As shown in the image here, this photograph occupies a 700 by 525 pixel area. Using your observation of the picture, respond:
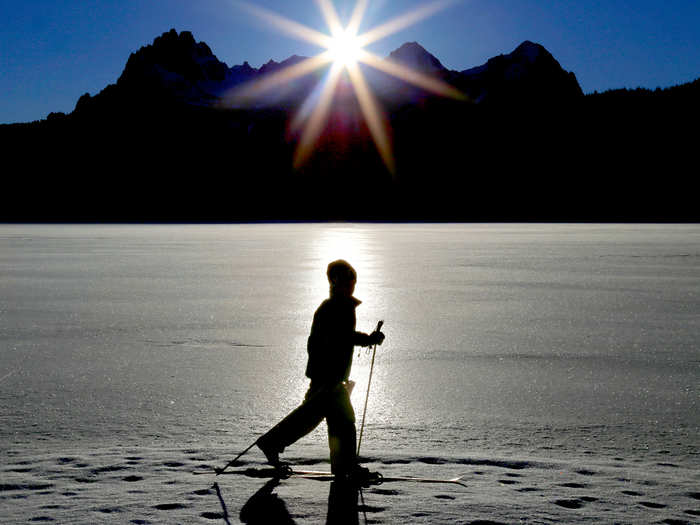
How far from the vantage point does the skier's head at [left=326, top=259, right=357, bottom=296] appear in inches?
176

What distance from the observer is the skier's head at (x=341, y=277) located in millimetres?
4477

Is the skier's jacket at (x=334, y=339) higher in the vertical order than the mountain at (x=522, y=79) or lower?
lower

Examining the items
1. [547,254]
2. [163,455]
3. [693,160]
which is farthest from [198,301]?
[693,160]

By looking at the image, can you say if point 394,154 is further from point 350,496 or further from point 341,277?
point 350,496

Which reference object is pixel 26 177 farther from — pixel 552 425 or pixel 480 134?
pixel 552 425

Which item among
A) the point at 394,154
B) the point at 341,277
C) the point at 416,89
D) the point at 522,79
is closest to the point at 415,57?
the point at 416,89

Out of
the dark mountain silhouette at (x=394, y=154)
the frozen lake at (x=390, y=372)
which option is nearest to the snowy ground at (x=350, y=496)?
the frozen lake at (x=390, y=372)

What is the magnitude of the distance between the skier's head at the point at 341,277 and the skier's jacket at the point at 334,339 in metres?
0.04

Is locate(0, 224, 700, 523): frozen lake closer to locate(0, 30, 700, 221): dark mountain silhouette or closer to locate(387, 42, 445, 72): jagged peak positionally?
locate(0, 30, 700, 221): dark mountain silhouette

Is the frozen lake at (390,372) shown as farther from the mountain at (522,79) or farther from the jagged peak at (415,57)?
the jagged peak at (415,57)

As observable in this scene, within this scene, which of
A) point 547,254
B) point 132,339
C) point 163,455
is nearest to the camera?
point 163,455

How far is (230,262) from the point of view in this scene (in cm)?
2300

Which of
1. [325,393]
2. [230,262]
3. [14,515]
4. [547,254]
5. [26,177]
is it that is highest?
[26,177]

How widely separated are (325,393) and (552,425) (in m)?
2.04
